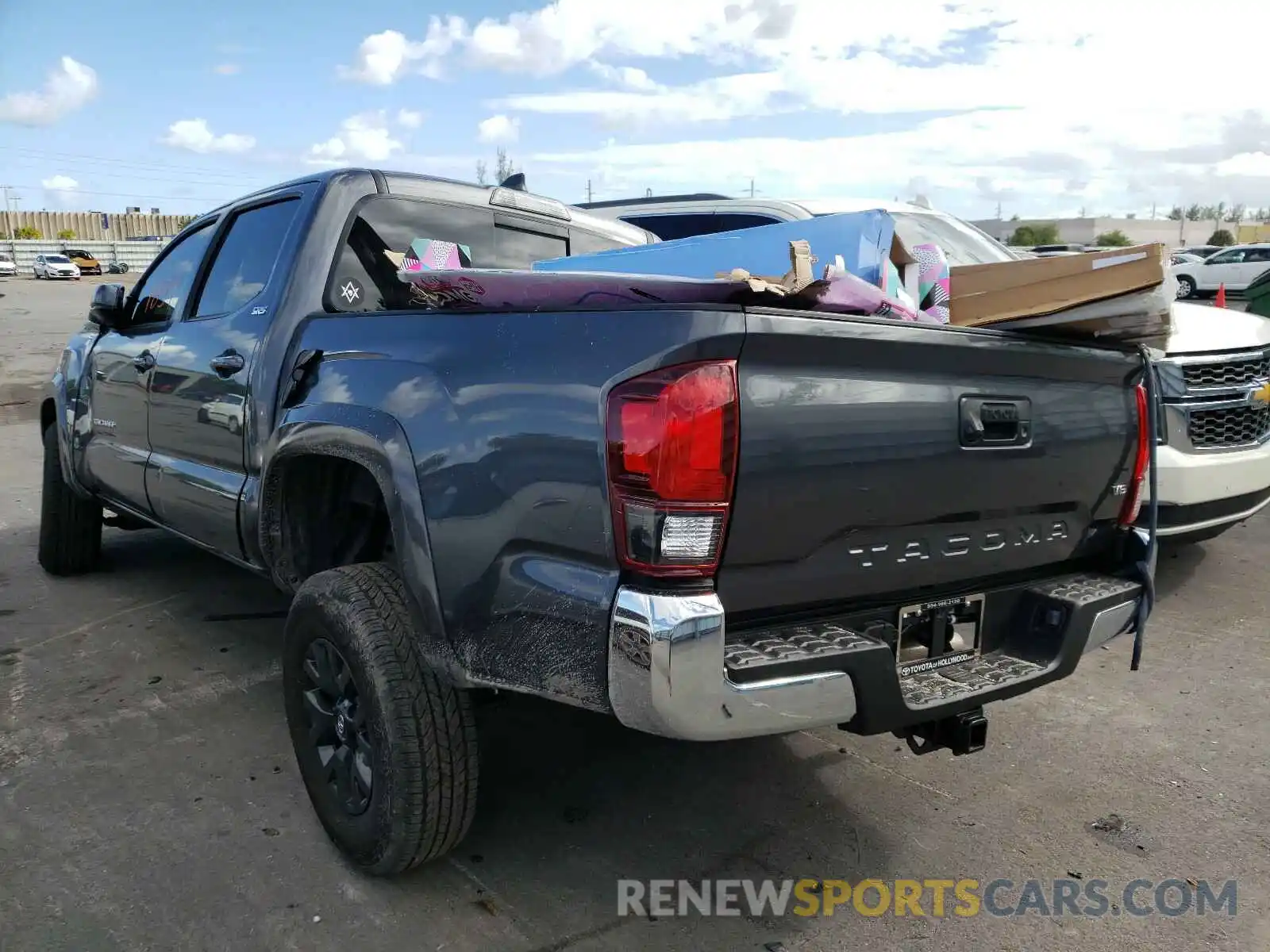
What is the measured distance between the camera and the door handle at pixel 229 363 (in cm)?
341

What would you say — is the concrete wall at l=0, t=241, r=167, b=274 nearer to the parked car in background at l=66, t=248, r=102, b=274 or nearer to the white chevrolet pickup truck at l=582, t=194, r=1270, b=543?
the parked car in background at l=66, t=248, r=102, b=274

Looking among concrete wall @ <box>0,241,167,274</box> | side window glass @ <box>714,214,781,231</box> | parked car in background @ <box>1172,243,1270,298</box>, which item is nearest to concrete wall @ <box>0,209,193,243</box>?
concrete wall @ <box>0,241,167,274</box>

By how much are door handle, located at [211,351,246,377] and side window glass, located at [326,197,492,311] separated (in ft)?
1.33

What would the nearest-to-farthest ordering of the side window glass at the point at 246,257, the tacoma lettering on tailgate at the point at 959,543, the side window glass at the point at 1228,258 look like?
the tacoma lettering on tailgate at the point at 959,543
the side window glass at the point at 246,257
the side window glass at the point at 1228,258

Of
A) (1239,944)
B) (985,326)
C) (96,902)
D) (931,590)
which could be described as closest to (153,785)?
(96,902)

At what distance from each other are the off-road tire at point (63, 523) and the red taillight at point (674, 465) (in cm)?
430

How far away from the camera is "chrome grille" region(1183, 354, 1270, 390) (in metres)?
4.77

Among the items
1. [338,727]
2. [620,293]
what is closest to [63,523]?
[338,727]

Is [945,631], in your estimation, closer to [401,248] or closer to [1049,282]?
[1049,282]

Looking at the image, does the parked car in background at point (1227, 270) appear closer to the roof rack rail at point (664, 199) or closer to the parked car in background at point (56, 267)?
the roof rack rail at point (664, 199)

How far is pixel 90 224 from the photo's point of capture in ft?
257

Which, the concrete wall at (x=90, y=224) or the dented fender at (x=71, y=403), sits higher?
the concrete wall at (x=90, y=224)

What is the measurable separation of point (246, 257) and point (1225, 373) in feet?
14.6

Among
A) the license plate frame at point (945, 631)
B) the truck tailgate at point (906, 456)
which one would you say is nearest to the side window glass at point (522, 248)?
the truck tailgate at point (906, 456)
